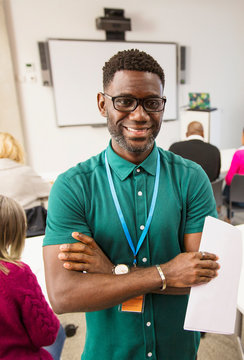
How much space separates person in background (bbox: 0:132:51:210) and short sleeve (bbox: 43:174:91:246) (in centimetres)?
139

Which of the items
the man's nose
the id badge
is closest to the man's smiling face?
the man's nose

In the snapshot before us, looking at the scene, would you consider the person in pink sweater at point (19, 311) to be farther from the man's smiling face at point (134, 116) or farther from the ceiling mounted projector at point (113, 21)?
the ceiling mounted projector at point (113, 21)

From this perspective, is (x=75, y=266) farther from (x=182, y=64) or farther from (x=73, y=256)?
(x=182, y=64)

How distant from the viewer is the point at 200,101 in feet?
14.3

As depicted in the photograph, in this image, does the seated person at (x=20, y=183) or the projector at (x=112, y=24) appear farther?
the projector at (x=112, y=24)

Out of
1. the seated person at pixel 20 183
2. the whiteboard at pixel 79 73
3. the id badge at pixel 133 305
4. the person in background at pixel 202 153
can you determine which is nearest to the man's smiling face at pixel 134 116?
the id badge at pixel 133 305

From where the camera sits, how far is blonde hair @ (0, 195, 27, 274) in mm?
1183

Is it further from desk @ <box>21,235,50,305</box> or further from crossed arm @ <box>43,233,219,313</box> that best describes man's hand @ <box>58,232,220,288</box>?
desk @ <box>21,235,50,305</box>

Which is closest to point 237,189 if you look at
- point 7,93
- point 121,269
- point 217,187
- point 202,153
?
point 217,187

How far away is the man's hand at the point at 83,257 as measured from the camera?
85cm

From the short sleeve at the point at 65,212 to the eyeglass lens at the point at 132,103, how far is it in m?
0.29

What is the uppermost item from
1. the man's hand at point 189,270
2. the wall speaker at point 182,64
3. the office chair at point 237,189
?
the wall speaker at point 182,64

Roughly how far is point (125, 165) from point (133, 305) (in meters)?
0.48

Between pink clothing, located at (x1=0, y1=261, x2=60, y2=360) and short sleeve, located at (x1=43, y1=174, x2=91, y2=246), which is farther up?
short sleeve, located at (x1=43, y1=174, x2=91, y2=246)
